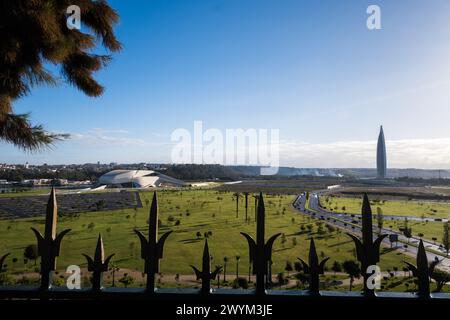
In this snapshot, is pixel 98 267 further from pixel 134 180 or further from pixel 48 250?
pixel 134 180

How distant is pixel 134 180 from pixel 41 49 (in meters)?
93.4

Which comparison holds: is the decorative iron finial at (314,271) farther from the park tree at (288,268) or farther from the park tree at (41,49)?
the park tree at (288,268)

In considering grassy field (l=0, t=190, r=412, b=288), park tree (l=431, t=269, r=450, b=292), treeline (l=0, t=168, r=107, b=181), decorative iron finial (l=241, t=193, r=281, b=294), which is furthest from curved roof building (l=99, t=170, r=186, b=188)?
decorative iron finial (l=241, t=193, r=281, b=294)

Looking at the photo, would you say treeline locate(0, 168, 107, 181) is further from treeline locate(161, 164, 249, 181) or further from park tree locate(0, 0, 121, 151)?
park tree locate(0, 0, 121, 151)

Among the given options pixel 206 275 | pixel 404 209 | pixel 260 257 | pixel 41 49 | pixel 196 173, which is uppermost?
pixel 41 49

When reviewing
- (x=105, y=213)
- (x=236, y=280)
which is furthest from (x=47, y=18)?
(x=105, y=213)

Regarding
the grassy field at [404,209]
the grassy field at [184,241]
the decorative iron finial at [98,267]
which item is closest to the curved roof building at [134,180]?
the grassy field at [404,209]

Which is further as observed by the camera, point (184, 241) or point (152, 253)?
point (184, 241)

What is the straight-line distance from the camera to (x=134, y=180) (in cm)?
9231

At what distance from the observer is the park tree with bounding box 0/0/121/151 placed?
2.04 metres

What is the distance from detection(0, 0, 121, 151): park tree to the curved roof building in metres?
91.0

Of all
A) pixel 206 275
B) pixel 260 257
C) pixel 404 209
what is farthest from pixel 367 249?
pixel 404 209
